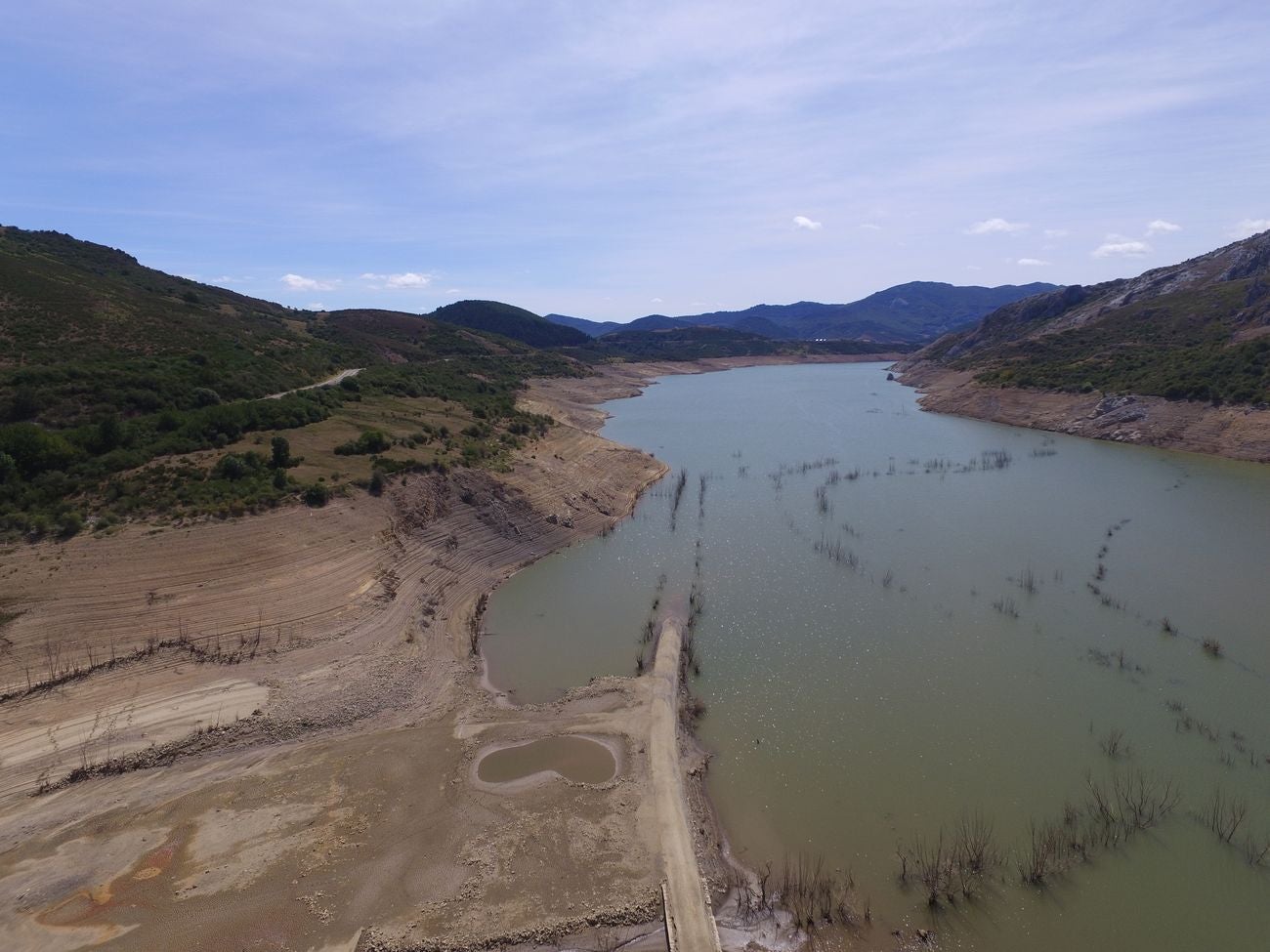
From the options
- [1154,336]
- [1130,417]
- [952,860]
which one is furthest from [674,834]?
[1154,336]

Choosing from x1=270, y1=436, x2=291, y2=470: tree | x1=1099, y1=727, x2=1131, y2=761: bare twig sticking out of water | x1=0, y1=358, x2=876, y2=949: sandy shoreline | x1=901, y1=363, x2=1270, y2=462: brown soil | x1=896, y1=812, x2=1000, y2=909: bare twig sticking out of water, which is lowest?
x1=896, y1=812, x2=1000, y2=909: bare twig sticking out of water

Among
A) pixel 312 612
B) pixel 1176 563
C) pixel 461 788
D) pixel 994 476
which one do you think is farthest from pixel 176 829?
pixel 994 476

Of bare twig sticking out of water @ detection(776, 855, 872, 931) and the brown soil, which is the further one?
the brown soil

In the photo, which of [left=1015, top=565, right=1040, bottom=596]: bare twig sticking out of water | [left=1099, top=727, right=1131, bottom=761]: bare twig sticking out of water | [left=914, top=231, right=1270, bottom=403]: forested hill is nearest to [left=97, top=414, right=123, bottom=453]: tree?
[left=1099, top=727, right=1131, bottom=761]: bare twig sticking out of water

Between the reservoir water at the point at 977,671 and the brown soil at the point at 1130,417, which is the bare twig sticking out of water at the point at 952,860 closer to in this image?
the reservoir water at the point at 977,671

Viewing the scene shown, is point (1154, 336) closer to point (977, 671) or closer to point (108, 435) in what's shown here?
point (977, 671)

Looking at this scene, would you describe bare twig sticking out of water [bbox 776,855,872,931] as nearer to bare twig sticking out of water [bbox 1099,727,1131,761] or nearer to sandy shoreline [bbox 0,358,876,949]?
sandy shoreline [bbox 0,358,876,949]
